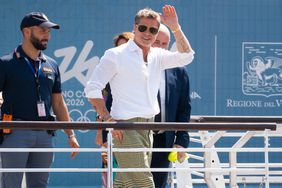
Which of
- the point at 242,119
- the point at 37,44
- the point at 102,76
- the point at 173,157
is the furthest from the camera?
the point at 242,119

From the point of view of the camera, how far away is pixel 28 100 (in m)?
5.70

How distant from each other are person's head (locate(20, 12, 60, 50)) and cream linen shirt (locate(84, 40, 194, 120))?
755 mm

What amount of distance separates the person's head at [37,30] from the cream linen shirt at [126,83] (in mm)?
755

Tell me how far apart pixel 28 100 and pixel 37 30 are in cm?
54

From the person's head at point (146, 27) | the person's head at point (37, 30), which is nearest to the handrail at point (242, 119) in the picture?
the person's head at point (146, 27)

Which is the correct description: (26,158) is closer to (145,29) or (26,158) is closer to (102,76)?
(102,76)

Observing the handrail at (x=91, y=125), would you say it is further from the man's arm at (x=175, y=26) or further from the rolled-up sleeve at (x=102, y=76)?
the man's arm at (x=175, y=26)

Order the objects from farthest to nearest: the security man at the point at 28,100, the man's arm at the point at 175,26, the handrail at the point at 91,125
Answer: the security man at the point at 28,100 → the man's arm at the point at 175,26 → the handrail at the point at 91,125

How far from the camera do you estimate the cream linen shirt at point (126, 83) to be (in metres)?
5.21

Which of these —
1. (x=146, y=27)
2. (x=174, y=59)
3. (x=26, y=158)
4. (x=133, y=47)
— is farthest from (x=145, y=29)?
(x=26, y=158)

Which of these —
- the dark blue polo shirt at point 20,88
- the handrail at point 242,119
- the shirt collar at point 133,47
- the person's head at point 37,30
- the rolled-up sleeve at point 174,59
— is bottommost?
the handrail at point 242,119

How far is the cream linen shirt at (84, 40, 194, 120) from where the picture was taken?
5215mm

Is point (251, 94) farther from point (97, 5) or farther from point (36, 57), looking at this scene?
point (36, 57)

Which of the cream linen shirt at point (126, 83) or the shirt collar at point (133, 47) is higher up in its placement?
the shirt collar at point (133, 47)
